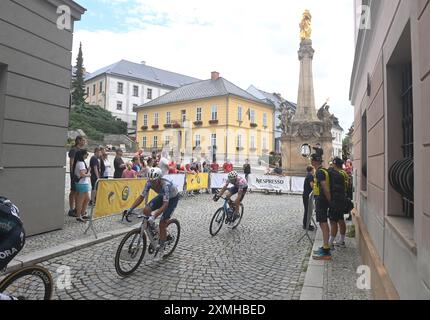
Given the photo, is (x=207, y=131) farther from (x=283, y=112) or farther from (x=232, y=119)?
(x=283, y=112)

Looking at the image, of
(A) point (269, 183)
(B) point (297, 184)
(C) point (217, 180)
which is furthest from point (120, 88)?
(B) point (297, 184)

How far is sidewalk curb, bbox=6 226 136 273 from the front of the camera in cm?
541

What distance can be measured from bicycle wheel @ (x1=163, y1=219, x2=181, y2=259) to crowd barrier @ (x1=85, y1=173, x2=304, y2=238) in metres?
1.62

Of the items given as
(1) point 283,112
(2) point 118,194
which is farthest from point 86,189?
(1) point 283,112

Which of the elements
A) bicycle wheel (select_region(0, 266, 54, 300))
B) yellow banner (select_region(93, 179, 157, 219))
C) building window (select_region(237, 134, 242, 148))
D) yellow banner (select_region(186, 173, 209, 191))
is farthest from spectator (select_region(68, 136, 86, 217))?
building window (select_region(237, 134, 242, 148))

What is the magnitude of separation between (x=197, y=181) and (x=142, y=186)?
7781 millimetres

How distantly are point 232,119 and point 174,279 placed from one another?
47.0m

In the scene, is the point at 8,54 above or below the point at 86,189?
above

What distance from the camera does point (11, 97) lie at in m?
6.76

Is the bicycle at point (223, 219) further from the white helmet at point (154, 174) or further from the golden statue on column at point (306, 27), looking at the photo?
the golden statue on column at point (306, 27)

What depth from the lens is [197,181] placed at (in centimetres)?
1780

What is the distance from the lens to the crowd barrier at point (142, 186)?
7711mm

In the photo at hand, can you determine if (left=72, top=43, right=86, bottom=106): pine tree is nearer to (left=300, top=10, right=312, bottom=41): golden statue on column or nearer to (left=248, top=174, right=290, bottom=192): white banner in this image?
(left=300, top=10, right=312, bottom=41): golden statue on column

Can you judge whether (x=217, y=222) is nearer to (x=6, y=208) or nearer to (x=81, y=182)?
(x=81, y=182)
